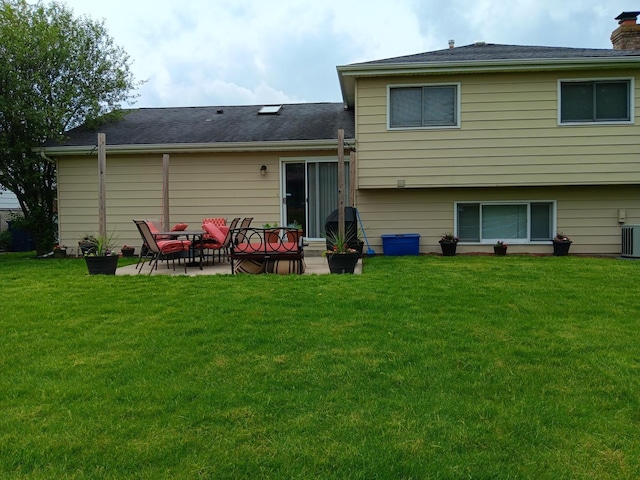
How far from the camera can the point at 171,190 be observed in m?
10.1

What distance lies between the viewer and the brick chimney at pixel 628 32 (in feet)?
34.4

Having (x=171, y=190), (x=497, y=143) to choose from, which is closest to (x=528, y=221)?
(x=497, y=143)

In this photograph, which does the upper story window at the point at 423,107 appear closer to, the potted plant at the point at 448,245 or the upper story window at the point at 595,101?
the upper story window at the point at 595,101

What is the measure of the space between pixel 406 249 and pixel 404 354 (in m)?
6.25

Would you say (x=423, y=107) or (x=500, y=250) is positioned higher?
(x=423, y=107)

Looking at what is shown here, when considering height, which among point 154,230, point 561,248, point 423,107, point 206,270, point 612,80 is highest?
point 612,80

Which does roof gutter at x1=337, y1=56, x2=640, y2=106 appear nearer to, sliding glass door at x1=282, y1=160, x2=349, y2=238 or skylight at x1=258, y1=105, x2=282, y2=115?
sliding glass door at x1=282, y1=160, x2=349, y2=238

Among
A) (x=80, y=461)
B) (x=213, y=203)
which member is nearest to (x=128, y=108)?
(x=213, y=203)

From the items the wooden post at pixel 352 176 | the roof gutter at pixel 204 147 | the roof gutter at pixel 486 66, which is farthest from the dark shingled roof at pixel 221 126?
the roof gutter at pixel 486 66

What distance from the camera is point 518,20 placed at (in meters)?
15.2

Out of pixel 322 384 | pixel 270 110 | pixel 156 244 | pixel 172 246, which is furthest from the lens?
pixel 270 110

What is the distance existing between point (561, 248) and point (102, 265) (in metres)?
8.31

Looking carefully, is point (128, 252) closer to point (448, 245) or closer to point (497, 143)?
point (448, 245)

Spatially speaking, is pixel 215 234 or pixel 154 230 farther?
pixel 215 234
